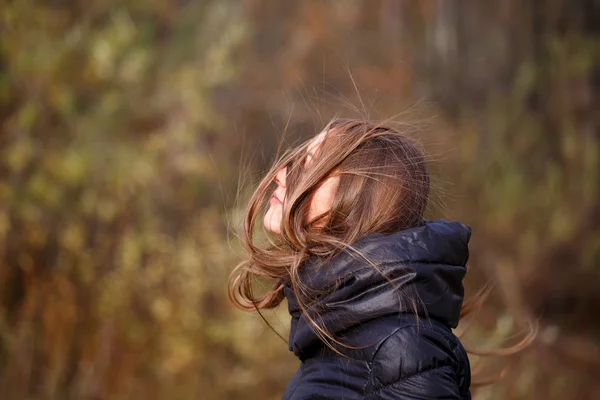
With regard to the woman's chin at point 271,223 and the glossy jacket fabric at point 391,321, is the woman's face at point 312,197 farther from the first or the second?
the glossy jacket fabric at point 391,321

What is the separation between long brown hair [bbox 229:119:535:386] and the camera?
66.6 inches

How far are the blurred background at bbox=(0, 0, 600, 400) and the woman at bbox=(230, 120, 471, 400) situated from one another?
5.70 feet

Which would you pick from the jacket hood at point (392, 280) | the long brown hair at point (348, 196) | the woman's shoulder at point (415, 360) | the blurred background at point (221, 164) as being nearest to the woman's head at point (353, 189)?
the long brown hair at point (348, 196)

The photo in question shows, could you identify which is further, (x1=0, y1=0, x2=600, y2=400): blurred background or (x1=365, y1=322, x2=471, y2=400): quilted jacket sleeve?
(x1=0, y1=0, x2=600, y2=400): blurred background

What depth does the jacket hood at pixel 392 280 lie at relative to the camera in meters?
1.53

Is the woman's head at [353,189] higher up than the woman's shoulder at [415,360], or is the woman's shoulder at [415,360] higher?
the woman's head at [353,189]

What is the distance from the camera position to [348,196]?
1723 mm

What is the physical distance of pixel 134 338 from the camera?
4.58 meters

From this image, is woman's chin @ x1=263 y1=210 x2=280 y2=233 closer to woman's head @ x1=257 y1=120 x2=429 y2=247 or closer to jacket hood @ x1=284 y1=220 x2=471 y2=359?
woman's head @ x1=257 y1=120 x2=429 y2=247

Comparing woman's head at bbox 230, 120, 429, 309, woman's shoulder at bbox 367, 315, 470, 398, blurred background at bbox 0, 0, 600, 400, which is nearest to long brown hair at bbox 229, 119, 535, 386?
woman's head at bbox 230, 120, 429, 309

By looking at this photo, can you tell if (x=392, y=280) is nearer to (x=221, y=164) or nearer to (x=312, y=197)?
(x=312, y=197)

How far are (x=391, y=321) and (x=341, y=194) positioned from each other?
341 millimetres

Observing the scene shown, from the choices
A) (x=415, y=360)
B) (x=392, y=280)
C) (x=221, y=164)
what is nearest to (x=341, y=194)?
(x=392, y=280)

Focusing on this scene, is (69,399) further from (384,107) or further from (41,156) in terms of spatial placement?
(384,107)
